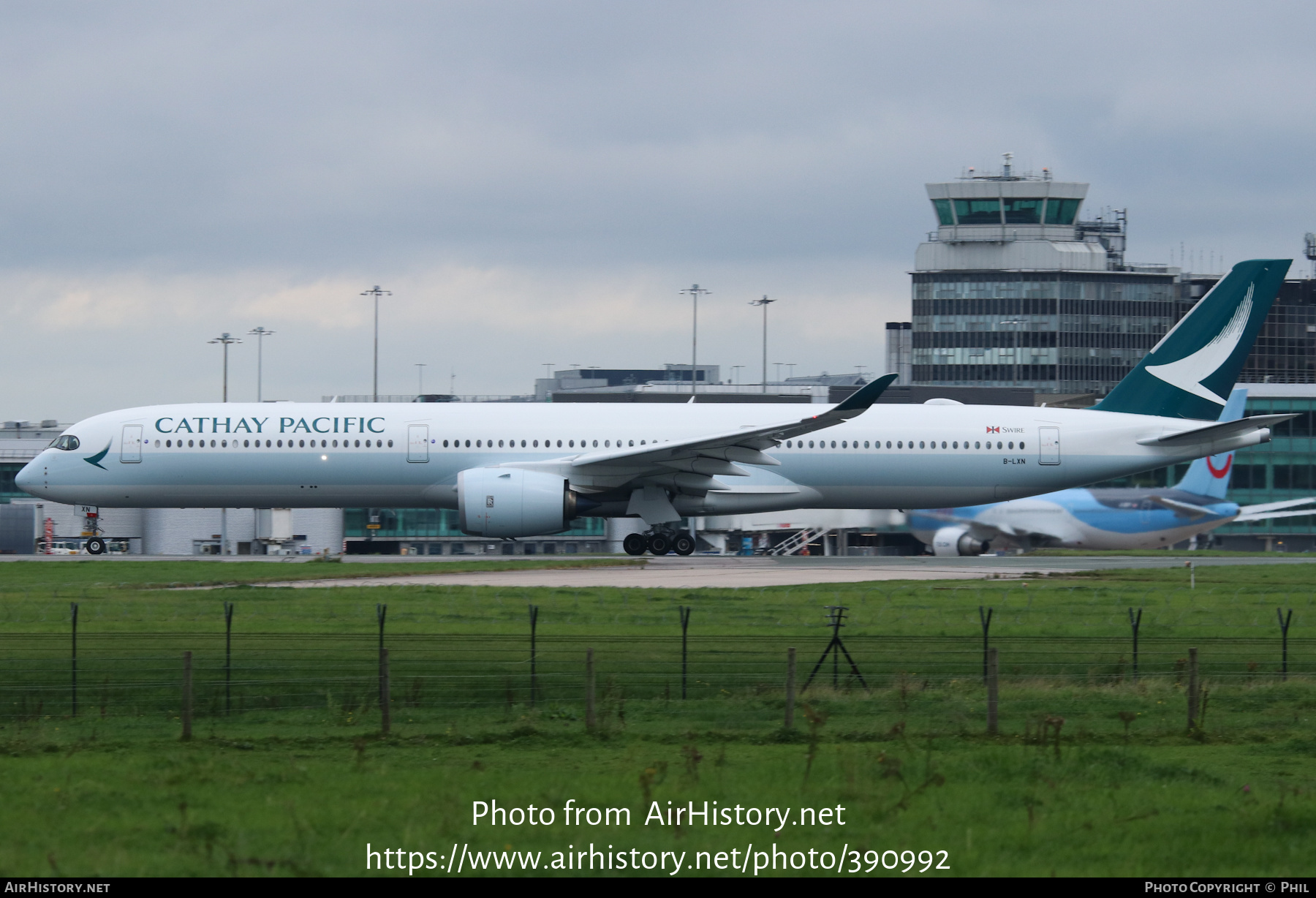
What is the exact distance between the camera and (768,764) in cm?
1388

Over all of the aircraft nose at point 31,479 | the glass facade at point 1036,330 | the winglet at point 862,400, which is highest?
the glass facade at point 1036,330

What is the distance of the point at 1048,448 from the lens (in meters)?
41.4

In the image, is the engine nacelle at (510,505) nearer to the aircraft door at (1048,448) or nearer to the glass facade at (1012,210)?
the aircraft door at (1048,448)

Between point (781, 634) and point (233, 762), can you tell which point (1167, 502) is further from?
point (233, 762)

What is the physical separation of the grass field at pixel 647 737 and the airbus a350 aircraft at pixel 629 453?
11836 mm

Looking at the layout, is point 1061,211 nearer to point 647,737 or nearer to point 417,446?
point 417,446

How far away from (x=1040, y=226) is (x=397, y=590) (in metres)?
115

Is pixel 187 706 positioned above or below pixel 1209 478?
below

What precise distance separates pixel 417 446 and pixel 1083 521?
2631 cm

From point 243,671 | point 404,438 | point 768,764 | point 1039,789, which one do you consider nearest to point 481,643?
point 243,671

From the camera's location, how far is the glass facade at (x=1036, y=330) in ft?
457

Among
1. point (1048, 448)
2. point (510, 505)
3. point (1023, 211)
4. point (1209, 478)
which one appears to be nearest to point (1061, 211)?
point (1023, 211)

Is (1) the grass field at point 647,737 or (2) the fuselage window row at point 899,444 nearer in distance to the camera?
(1) the grass field at point 647,737

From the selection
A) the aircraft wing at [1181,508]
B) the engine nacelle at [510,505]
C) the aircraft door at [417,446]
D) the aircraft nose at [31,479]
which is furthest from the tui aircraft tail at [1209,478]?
the aircraft nose at [31,479]
